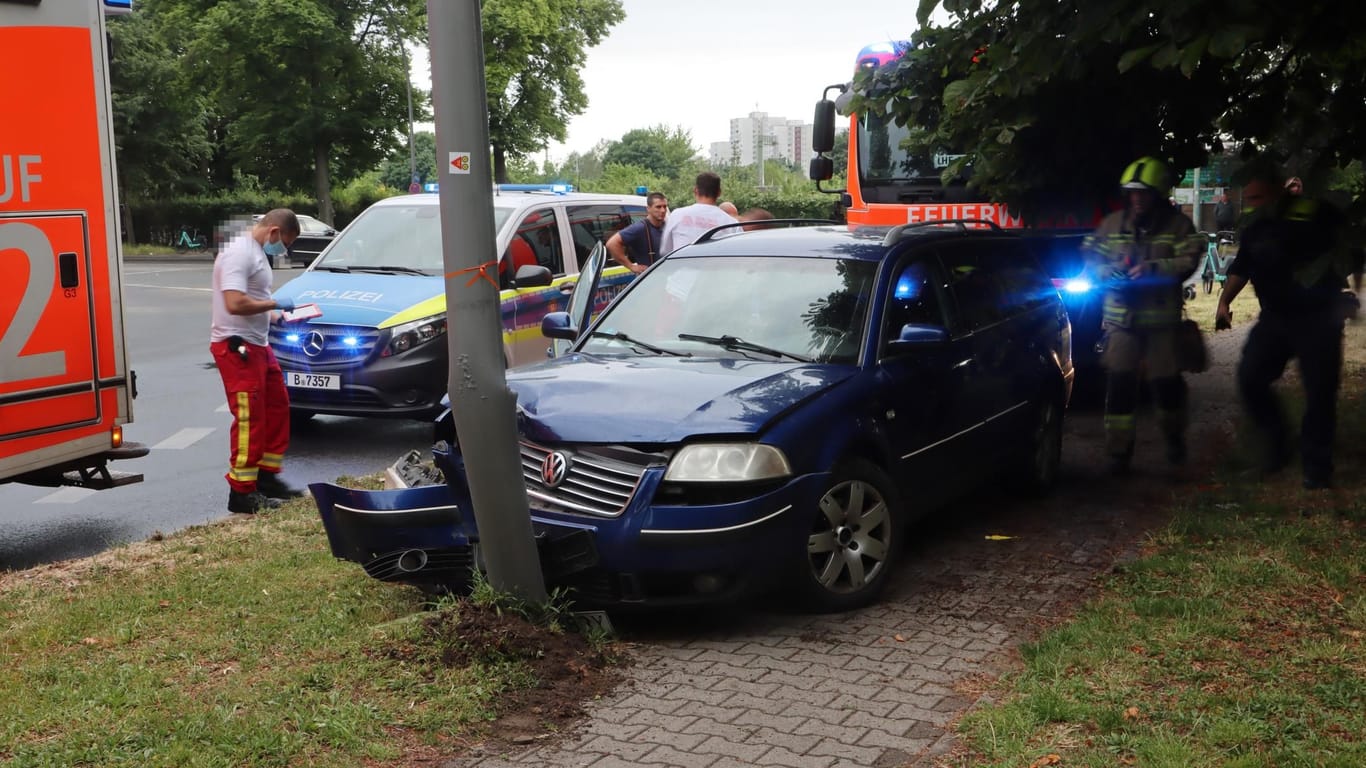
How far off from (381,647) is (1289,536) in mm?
4370

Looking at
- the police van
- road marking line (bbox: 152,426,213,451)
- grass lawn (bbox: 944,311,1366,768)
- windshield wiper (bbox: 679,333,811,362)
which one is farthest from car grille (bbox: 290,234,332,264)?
grass lawn (bbox: 944,311,1366,768)

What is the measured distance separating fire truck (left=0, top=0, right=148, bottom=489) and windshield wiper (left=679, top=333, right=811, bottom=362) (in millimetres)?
3280

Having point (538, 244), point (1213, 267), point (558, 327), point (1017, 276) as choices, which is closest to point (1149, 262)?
point (1017, 276)

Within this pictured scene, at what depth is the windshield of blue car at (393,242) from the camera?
11.2 meters

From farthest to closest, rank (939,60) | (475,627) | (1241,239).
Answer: (939,60) → (1241,239) → (475,627)

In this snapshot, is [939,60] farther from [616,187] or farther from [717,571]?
[616,187]

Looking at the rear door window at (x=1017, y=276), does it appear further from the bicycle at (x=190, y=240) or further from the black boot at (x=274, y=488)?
the bicycle at (x=190, y=240)

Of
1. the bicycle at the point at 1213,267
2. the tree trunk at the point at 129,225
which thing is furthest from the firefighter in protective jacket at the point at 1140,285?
the tree trunk at the point at 129,225

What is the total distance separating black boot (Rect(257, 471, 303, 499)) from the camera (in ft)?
28.3

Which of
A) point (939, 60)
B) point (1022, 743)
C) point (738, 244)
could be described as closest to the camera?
point (1022, 743)

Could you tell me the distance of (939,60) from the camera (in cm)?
997

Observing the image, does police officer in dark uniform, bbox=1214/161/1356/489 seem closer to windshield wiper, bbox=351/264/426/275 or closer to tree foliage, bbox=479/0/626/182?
windshield wiper, bbox=351/264/426/275

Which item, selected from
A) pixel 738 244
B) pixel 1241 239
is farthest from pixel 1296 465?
pixel 738 244

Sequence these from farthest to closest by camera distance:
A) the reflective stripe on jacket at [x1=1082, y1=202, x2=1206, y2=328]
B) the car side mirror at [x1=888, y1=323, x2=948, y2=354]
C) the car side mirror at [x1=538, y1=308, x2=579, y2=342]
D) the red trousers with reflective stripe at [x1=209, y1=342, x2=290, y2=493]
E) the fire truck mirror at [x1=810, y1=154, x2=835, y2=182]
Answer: the fire truck mirror at [x1=810, y1=154, x2=835, y2=182] → the reflective stripe on jacket at [x1=1082, y1=202, x2=1206, y2=328] → the red trousers with reflective stripe at [x1=209, y1=342, x2=290, y2=493] → the car side mirror at [x1=538, y1=308, x2=579, y2=342] → the car side mirror at [x1=888, y1=323, x2=948, y2=354]
